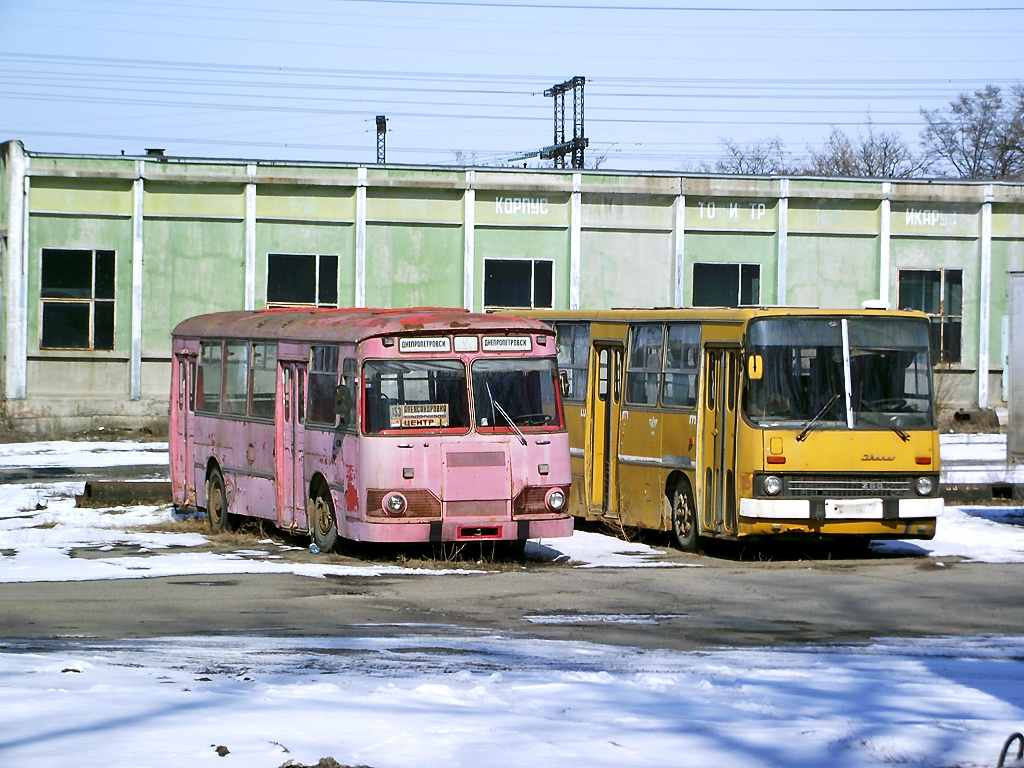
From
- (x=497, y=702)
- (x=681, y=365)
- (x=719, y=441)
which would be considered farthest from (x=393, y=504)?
(x=497, y=702)

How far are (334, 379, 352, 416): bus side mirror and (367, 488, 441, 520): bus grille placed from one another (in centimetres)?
91

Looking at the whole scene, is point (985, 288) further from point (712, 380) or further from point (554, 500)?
point (554, 500)

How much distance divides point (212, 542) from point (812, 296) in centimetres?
2438

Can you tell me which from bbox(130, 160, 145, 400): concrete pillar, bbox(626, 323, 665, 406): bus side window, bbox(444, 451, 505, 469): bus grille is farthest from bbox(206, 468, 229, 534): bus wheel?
bbox(130, 160, 145, 400): concrete pillar

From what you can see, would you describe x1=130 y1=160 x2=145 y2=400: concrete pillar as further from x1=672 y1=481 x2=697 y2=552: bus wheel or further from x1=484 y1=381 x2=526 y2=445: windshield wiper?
x1=484 y1=381 x2=526 y2=445: windshield wiper

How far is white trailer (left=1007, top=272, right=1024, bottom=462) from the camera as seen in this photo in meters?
19.8

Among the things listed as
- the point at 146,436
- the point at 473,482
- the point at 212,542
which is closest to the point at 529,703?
the point at 473,482

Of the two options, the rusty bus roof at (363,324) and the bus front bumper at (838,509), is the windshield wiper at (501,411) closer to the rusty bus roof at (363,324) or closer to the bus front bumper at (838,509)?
the rusty bus roof at (363,324)

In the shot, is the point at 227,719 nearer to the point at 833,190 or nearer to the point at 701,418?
the point at 701,418

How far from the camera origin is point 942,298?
39.7 m

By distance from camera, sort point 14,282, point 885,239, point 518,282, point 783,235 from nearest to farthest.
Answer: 1. point 14,282
2. point 518,282
3. point 783,235
4. point 885,239

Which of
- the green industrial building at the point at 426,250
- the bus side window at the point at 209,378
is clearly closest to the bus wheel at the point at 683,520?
the bus side window at the point at 209,378

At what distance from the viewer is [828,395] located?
16.3m

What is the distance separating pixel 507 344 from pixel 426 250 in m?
21.1
